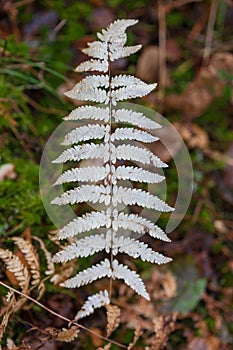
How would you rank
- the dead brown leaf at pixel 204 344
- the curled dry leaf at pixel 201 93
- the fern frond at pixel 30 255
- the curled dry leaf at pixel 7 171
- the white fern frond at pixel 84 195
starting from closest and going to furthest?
the white fern frond at pixel 84 195, the fern frond at pixel 30 255, the curled dry leaf at pixel 7 171, the dead brown leaf at pixel 204 344, the curled dry leaf at pixel 201 93

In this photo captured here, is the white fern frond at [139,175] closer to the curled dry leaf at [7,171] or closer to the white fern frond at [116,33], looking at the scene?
the white fern frond at [116,33]

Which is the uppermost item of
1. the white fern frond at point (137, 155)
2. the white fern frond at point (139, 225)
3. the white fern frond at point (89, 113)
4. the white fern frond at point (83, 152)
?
the white fern frond at point (89, 113)

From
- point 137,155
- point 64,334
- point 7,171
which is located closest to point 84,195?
point 137,155

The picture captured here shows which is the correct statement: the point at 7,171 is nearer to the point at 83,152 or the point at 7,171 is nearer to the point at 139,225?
the point at 83,152

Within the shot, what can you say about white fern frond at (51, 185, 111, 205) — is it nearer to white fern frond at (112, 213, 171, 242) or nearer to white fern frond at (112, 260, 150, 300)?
white fern frond at (112, 213, 171, 242)

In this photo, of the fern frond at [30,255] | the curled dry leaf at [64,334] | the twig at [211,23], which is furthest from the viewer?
the twig at [211,23]

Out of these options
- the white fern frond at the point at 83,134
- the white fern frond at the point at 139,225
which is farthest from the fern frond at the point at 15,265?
the white fern frond at the point at 83,134
